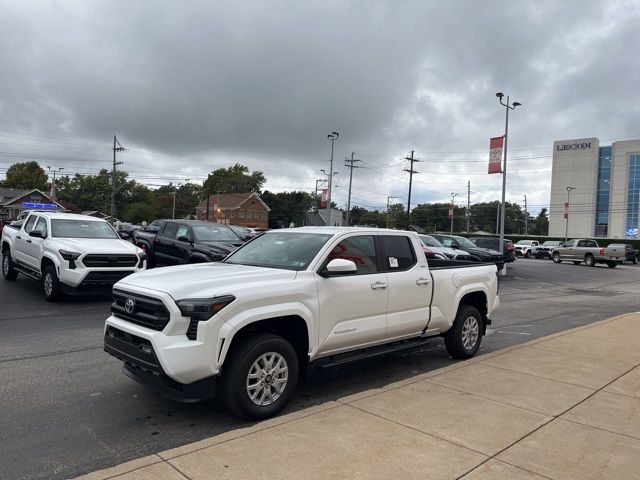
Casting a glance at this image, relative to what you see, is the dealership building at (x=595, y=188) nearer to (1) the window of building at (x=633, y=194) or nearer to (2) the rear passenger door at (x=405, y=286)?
(1) the window of building at (x=633, y=194)

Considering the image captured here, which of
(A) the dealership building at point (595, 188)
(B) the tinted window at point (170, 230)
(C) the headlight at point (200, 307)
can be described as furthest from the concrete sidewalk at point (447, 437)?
(A) the dealership building at point (595, 188)

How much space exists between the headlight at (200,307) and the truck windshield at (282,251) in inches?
42.9

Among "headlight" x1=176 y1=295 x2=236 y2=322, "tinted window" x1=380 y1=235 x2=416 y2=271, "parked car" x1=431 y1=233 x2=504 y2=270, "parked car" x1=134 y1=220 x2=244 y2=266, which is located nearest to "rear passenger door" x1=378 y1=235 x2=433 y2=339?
"tinted window" x1=380 y1=235 x2=416 y2=271

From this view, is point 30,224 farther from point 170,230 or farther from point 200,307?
point 200,307

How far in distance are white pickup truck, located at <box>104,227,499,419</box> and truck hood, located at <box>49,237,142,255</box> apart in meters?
5.60

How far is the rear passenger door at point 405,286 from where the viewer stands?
18.5 feet

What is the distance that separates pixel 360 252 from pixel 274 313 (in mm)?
1497

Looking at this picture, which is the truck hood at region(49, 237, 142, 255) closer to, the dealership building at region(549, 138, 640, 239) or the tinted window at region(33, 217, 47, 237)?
the tinted window at region(33, 217, 47, 237)

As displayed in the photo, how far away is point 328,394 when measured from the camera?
17.3 ft

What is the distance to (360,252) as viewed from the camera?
5.49 meters

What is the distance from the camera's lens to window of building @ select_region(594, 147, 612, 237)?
8281 centimetres

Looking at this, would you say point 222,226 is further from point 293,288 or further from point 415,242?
point 293,288

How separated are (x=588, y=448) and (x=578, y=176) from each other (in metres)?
92.1

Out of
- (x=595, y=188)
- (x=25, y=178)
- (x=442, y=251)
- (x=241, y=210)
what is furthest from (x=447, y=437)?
(x=25, y=178)
